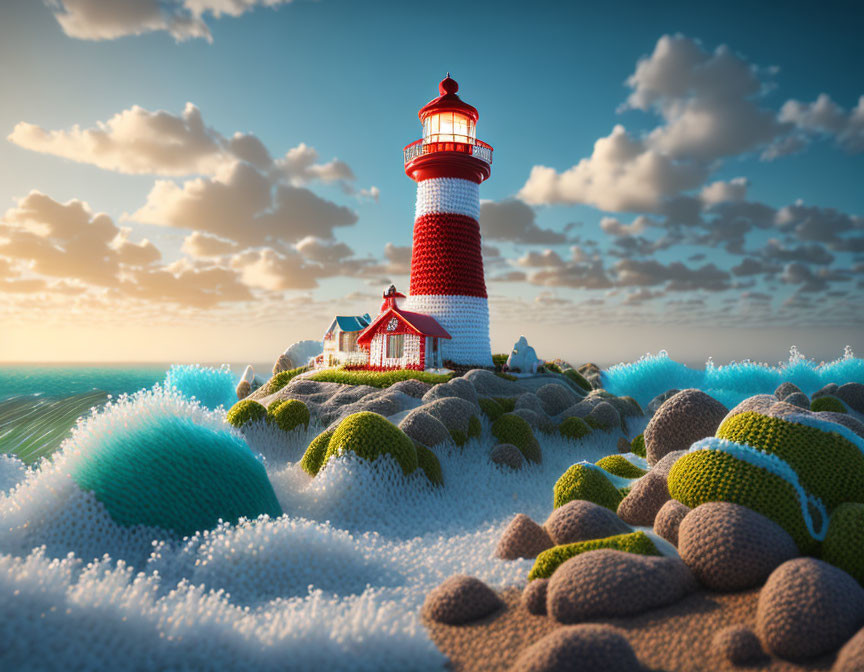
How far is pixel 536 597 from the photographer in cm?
505

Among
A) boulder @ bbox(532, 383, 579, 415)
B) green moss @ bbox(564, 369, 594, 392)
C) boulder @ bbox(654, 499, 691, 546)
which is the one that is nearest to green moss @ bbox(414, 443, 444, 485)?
boulder @ bbox(654, 499, 691, 546)

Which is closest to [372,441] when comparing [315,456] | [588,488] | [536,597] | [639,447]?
[315,456]

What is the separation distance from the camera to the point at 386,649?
443cm

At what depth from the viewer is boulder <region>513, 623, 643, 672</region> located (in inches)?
153

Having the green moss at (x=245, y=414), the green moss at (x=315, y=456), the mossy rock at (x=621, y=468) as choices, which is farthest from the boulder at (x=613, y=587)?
the green moss at (x=245, y=414)

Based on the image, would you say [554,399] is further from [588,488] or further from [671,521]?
[671,521]

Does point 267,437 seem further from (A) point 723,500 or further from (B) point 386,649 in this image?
(A) point 723,500

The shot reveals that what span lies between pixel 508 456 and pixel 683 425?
3.79 m

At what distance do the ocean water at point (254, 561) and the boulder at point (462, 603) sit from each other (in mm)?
225

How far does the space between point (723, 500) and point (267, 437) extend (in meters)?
10.1

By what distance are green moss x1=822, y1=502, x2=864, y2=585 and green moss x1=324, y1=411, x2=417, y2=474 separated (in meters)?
6.14

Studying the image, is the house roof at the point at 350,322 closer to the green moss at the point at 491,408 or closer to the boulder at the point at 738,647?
the green moss at the point at 491,408


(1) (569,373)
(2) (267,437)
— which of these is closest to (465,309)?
(1) (569,373)

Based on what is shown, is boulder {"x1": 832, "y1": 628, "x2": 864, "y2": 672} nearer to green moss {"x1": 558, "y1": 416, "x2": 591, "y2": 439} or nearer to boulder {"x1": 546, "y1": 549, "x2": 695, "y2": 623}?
boulder {"x1": 546, "y1": 549, "x2": 695, "y2": 623}
